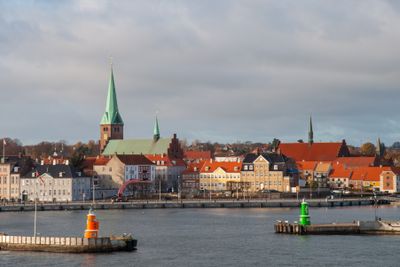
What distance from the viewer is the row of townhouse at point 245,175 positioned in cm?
16438

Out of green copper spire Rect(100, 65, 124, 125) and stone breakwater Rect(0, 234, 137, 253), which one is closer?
stone breakwater Rect(0, 234, 137, 253)

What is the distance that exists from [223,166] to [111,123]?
3183 cm

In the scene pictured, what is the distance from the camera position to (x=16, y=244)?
235 feet

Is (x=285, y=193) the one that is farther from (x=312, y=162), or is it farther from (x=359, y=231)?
(x=359, y=231)

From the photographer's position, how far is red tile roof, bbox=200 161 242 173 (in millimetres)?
172500

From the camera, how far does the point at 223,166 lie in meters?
174

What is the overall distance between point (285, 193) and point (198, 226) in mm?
59872

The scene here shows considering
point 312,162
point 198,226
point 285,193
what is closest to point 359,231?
point 198,226

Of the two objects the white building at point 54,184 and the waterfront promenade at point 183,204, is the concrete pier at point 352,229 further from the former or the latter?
the white building at point 54,184

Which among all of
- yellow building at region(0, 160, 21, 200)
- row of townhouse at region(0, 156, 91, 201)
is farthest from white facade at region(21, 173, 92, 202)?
yellow building at region(0, 160, 21, 200)

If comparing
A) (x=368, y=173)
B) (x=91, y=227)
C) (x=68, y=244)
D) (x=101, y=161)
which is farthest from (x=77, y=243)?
(x=368, y=173)

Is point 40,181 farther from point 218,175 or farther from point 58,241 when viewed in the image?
point 58,241

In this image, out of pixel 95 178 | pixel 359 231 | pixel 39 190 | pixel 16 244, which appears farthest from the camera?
pixel 95 178

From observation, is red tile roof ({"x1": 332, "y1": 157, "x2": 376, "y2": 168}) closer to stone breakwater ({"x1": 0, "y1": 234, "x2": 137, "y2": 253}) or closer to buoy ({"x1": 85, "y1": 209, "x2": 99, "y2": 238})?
A: stone breakwater ({"x1": 0, "y1": 234, "x2": 137, "y2": 253})
